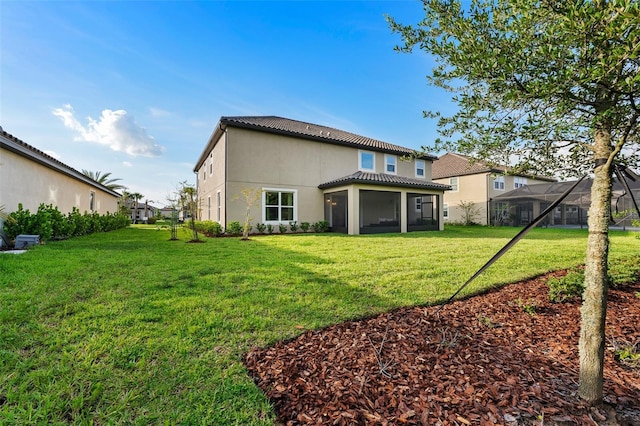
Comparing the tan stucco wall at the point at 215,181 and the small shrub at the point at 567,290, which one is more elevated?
the tan stucco wall at the point at 215,181

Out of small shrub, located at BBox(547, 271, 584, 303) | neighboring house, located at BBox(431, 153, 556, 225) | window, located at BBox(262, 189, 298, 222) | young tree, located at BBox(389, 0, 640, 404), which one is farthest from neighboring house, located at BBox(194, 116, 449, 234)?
young tree, located at BBox(389, 0, 640, 404)

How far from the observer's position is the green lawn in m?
1.91

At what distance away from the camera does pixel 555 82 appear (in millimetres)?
1732

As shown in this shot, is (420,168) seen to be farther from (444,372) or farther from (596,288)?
(444,372)

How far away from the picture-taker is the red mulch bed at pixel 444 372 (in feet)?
5.85

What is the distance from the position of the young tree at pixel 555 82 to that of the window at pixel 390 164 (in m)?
15.7

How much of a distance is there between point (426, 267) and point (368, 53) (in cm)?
853

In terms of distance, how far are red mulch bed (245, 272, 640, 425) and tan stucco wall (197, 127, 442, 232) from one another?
1186 cm

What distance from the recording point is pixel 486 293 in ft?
14.3

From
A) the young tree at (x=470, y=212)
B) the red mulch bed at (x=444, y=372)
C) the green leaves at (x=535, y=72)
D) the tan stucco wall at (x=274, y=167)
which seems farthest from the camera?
the young tree at (x=470, y=212)

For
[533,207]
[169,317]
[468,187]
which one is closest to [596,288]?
[169,317]

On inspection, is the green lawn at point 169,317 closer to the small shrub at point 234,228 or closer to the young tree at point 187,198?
the young tree at point 187,198

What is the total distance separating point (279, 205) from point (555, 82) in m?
13.6

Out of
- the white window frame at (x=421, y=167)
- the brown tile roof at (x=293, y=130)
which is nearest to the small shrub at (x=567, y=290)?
the brown tile roof at (x=293, y=130)
